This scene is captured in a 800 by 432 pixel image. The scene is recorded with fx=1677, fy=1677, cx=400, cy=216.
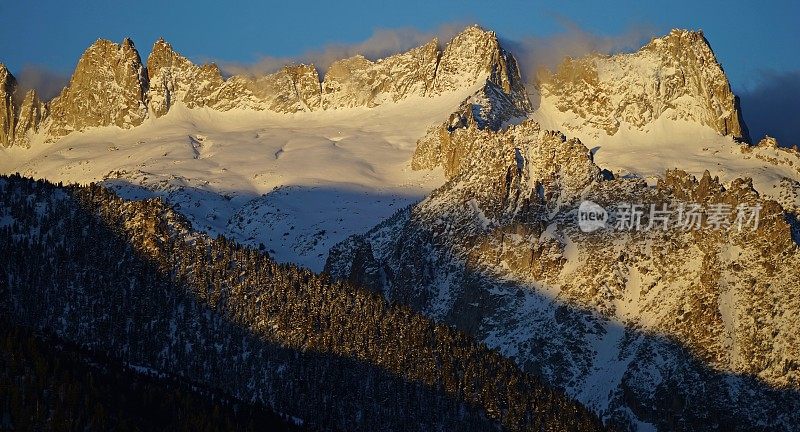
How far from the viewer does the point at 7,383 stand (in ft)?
592

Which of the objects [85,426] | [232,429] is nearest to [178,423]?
[232,429]

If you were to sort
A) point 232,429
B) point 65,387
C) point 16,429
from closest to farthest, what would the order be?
point 16,429
point 65,387
point 232,429

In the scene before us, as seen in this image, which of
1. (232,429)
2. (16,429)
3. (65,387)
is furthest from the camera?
(232,429)

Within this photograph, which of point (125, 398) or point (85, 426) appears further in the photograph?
point (125, 398)

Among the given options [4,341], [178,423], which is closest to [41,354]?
[4,341]

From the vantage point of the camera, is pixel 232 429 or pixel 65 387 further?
pixel 232 429

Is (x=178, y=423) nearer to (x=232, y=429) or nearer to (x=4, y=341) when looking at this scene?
(x=232, y=429)

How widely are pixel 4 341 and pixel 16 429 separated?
25979 mm

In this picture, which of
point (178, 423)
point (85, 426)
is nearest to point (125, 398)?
point (178, 423)

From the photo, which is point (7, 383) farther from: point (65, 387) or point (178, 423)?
point (178, 423)

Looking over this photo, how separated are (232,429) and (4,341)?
93.6ft

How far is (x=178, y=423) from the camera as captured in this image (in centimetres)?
19638

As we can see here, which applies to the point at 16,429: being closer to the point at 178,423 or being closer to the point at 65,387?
the point at 65,387

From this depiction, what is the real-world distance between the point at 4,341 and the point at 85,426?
2223 centimetres
